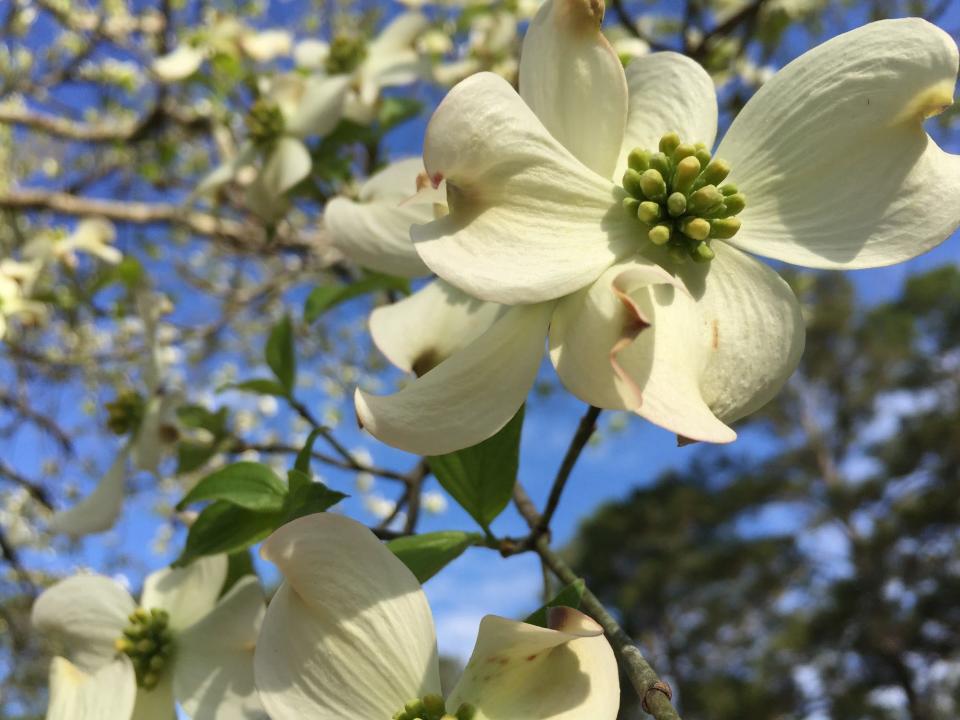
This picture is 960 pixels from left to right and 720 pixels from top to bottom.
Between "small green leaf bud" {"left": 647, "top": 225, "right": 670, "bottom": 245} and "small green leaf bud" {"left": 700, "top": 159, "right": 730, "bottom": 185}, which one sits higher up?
"small green leaf bud" {"left": 700, "top": 159, "right": 730, "bottom": 185}

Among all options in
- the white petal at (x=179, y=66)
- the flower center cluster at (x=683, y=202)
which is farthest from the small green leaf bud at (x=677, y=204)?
the white petal at (x=179, y=66)

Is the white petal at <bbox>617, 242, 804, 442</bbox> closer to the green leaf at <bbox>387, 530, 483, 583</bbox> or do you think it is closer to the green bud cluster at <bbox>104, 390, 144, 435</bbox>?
the green leaf at <bbox>387, 530, 483, 583</bbox>

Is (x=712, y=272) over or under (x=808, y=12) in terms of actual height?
over

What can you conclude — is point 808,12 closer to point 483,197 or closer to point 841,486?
point 483,197

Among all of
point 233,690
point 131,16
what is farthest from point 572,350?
point 131,16

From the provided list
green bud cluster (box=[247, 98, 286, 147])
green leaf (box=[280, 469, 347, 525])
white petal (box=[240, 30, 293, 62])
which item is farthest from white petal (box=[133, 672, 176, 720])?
white petal (box=[240, 30, 293, 62])

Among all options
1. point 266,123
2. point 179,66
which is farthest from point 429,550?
point 179,66
